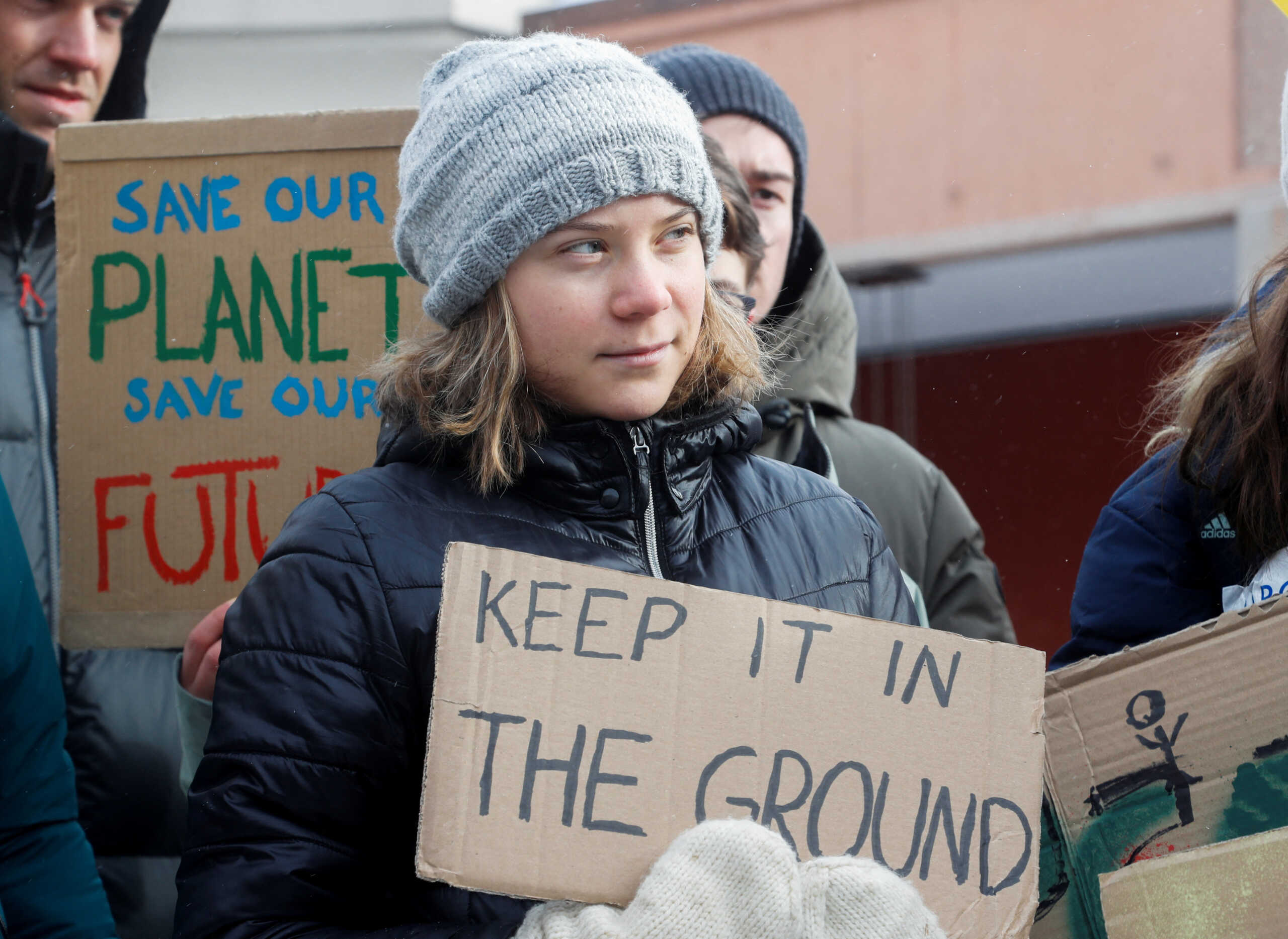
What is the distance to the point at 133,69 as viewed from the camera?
254 centimetres

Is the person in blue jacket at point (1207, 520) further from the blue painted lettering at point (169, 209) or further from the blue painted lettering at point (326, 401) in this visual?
the blue painted lettering at point (169, 209)

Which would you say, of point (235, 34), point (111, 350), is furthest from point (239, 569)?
point (235, 34)

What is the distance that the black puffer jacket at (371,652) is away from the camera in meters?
1.14

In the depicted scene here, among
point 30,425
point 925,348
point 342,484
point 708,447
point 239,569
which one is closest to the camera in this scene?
point 342,484

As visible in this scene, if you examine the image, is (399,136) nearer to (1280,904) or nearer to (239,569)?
(239,569)

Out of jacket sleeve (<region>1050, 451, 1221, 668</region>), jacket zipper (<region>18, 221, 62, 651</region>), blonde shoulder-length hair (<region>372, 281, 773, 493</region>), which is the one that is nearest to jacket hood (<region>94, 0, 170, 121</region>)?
jacket zipper (<region>18, 221, 62, 651</region>)

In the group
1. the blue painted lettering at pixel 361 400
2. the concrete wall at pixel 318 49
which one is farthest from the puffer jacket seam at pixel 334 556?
the concrete wall at pixel 318 49

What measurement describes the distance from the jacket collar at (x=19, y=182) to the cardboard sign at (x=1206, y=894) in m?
1.98

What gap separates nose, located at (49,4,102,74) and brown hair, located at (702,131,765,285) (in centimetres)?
120

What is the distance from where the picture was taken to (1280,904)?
1117 millimetres

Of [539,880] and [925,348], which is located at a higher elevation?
[925,348]

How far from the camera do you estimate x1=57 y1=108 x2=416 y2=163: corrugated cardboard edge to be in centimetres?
184

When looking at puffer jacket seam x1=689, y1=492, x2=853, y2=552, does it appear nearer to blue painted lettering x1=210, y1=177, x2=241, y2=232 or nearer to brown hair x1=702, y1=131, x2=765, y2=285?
brown hair x1=702, y1=131, x2=765, y2=285

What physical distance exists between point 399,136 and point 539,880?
1.17 meters
